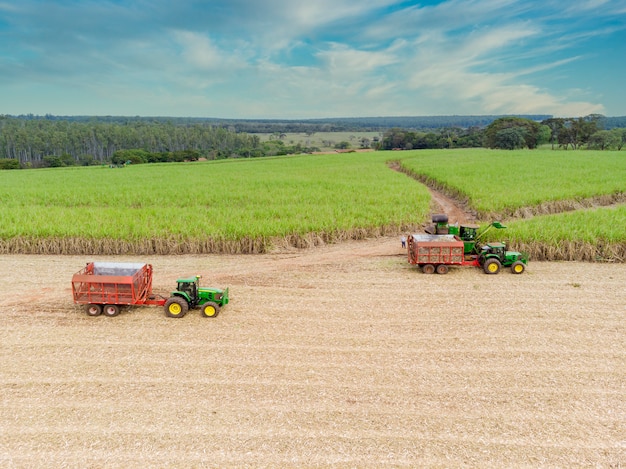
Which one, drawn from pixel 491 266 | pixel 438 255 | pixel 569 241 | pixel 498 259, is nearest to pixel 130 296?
pixel 438 255

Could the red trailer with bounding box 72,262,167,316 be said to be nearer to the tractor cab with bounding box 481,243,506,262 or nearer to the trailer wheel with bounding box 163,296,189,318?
the trailer wheel with bounding box 163,296,189,318

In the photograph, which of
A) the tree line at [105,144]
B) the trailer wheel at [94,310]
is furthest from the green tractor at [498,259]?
the tree line at [105,144]

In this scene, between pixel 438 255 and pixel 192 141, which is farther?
pixel 192 141

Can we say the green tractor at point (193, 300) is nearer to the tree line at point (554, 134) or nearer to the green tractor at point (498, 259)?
the green tractor at point (498, 259)

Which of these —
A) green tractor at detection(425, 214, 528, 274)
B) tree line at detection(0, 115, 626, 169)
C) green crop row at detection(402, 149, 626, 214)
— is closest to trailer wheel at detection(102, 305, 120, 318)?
green tractor at detection(425, 214, 528, 274)

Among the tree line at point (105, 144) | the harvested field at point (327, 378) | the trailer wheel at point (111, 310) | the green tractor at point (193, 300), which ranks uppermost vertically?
the tree line at point (105, 144)

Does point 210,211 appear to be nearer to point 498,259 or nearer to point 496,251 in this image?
point 496,251
